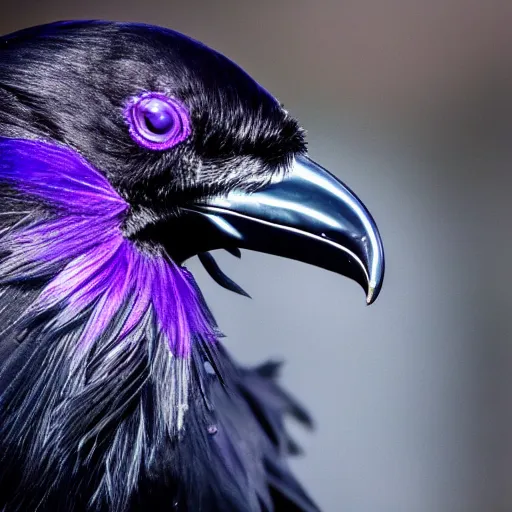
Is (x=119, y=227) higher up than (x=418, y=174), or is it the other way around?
(x=418, y=174)

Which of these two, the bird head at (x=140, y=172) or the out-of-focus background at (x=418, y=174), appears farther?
the out-of-focus background at (x=418, y=174)

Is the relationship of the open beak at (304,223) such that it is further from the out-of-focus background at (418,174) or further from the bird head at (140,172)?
the out-of-focus background at (418,174)

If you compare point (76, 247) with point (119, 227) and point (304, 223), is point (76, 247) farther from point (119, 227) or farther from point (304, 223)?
point (304, 223)

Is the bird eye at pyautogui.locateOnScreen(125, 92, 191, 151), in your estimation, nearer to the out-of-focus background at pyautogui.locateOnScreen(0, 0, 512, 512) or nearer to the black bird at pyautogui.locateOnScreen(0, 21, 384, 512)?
the black bird at pyautogui.locateOnScreen(0, 21, 384, 512)

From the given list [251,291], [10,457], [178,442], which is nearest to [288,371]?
[251,291]

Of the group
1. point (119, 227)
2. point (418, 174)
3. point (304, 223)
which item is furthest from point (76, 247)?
point (418, 174)

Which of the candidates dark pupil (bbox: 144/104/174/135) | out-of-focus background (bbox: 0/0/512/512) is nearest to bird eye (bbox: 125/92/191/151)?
dark pupil (bbox: 144/104/174/135)

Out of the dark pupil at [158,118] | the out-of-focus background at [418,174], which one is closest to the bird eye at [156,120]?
the dark pupil at [158,118]
